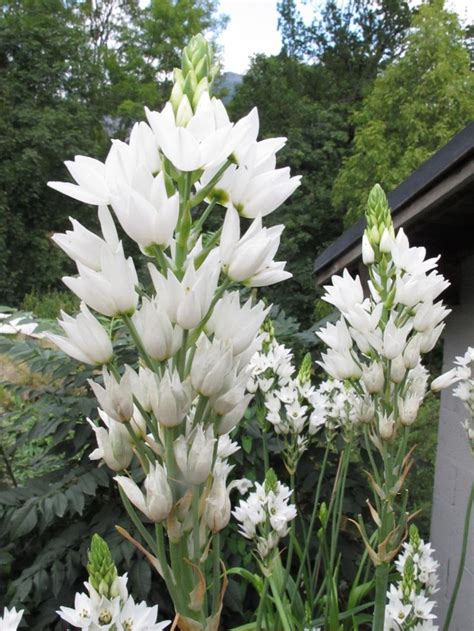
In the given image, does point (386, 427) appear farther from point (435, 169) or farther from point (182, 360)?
point (435, 169)

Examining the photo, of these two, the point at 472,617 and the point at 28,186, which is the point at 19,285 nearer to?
the point at 28,186

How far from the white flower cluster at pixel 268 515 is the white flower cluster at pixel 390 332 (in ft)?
1.20

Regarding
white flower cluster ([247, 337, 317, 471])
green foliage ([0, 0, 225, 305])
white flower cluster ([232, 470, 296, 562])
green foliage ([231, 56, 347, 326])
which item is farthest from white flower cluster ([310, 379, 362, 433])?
green foliage ([0, 0, 225, 305])

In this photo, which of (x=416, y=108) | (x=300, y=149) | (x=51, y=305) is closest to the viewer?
(x=51, y=305)

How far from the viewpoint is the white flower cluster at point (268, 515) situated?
168cm

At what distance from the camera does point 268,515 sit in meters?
1.71

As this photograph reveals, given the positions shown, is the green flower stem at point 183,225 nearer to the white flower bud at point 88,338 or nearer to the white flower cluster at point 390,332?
the white flower bud at point 88,338

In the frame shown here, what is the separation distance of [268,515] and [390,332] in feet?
2.09

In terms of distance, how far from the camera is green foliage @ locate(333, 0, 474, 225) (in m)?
12.5

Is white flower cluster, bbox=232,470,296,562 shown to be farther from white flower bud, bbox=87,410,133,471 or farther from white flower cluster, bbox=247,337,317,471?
white flower bud, bbox=87,410,133,471

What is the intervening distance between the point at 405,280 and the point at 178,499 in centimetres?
93

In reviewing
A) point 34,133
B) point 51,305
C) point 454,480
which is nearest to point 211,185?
point 454,480

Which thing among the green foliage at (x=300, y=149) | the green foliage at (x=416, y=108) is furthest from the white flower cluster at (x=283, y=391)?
the green foliage at (x=300, y=149)

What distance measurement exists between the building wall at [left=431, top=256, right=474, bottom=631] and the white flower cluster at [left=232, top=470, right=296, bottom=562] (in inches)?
61.4
